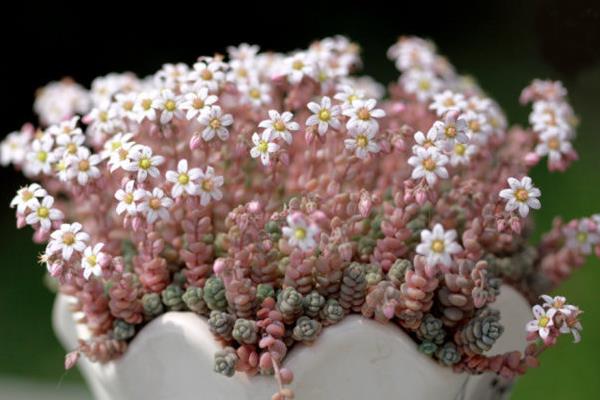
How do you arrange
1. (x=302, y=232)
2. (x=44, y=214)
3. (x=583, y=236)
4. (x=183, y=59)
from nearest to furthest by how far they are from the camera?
(x=302, y=232)
(x=44, y=214)
(x=583, y=236)
(x=183, y=59)

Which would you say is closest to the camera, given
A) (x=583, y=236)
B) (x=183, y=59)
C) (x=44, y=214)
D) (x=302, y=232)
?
(x=302, y=232)

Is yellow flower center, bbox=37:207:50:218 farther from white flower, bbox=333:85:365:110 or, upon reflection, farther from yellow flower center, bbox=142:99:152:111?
white flower, bbox=333:85:365:110

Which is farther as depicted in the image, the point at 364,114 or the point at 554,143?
the point at 554,143

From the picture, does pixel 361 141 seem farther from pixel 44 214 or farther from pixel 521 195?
pixel 44 214

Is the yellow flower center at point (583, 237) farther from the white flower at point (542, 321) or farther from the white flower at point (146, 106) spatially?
the white flower at point (146, 106)

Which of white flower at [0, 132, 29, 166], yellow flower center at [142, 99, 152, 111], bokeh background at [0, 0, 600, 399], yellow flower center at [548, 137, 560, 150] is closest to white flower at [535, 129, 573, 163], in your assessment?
yellow flower center at [548, 137, 560, 150]

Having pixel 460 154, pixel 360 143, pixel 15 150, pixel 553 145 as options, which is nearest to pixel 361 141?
pixel 360 143

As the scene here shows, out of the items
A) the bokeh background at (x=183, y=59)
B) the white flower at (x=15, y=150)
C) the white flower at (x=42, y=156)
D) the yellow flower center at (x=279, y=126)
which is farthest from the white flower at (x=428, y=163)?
the bokeh background at (x=183, y=59)
